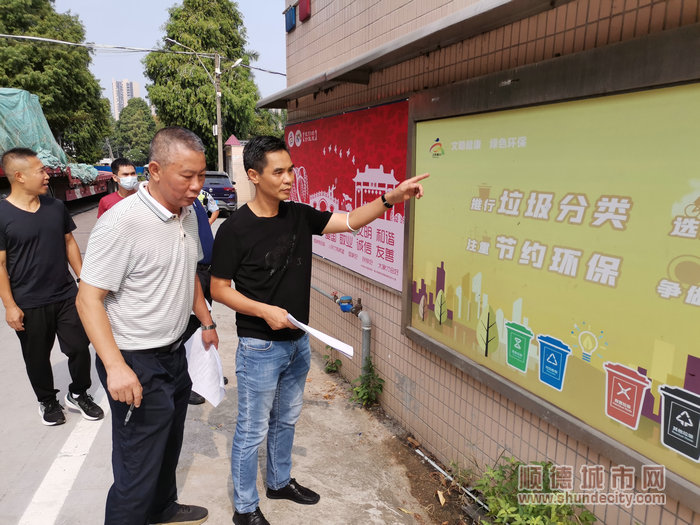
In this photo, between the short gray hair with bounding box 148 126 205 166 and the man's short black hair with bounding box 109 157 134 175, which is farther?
the man's short black hair with bounding box 109 157 134 175

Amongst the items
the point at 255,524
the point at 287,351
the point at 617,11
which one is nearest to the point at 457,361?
the point at 287,351

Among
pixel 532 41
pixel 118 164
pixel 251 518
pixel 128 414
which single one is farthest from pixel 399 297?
pixel 118 164

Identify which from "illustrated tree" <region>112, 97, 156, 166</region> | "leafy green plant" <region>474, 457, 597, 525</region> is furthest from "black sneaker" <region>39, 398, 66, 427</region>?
"illustrated tree" <region>112, 97, 156, 166</region>

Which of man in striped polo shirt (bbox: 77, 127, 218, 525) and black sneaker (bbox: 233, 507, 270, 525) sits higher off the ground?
man in striped polo shirt (bbox: 77, 127, 218, 525)

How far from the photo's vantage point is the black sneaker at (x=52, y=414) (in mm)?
3801

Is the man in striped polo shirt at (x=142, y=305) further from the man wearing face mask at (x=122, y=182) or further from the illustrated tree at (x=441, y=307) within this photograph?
the man wearing face mask at (x=122, y=182)

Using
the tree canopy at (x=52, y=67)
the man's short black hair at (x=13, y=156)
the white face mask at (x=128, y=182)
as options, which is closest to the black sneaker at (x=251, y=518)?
the man's short black hair at (x=13, y=156)

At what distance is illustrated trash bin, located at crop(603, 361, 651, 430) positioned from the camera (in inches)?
75.2

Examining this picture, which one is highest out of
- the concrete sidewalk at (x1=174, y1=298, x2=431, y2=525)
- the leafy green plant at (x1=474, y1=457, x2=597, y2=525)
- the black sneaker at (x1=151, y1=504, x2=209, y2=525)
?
the leafy green plant at (x1=474, y1=457, x2=597, y2=525)

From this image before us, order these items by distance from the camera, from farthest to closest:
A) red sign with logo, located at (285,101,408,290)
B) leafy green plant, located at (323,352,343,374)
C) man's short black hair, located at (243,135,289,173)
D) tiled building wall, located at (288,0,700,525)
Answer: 1. leafy green plant, located at (323,352,343,374)
2. red sign with logo, located at (285,101,408,290)
3. man's short black hair, located at (243,135,289,173)
4. tiled building wall, located at (288,0,700,525)

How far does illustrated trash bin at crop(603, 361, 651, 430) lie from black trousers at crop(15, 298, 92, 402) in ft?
11.9

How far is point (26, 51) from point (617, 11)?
31856 millimetres

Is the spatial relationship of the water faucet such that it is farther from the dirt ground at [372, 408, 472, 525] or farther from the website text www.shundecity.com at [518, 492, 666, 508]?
the website text www.shundecity.com at [518, 492, 666, 508]

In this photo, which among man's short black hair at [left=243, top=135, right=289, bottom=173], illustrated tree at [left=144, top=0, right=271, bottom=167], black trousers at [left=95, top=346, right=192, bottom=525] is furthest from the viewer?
illustrated tree at [left=144, top=0, right=271, bottom=167]
